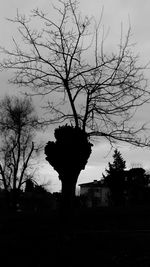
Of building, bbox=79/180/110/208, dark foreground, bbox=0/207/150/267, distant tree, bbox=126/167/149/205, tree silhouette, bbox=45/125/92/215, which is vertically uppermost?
building, bbox=79/180/110/208

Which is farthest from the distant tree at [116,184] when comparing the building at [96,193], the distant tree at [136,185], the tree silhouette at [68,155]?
the tree silhouette at [68,155]

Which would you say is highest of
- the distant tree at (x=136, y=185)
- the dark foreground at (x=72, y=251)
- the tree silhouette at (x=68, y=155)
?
the distant tree at (x=136, y=185)

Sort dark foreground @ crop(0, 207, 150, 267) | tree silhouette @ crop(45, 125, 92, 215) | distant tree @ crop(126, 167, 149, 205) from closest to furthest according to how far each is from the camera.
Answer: dark foreground @ crop(0, 207, 150, 267), tree silhouette @ crop(45, 125, 92, 215), distant tree @ crop(126, 167, 149, 205)

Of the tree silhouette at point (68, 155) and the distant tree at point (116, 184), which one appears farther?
the distant tree at point (116, 184)

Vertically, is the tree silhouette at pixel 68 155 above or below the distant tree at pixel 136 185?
below

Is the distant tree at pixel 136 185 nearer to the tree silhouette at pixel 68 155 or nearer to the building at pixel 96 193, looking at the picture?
the building at pixel 96 193

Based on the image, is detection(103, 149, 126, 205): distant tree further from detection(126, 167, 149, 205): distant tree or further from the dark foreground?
the dark foreground

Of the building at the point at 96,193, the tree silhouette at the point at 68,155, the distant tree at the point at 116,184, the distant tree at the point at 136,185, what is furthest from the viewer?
the building at the point at 96,193

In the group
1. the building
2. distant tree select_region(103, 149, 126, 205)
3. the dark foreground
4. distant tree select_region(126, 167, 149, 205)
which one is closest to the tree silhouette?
the dark foreground

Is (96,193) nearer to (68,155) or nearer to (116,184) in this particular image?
(116,184)

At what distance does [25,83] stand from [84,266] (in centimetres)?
846

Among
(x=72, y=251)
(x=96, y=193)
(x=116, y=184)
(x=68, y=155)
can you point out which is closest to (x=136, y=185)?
(x=116, y=184)

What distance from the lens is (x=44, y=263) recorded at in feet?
34.3

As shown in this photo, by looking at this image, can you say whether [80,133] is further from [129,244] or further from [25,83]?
[129,244]
